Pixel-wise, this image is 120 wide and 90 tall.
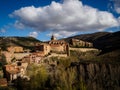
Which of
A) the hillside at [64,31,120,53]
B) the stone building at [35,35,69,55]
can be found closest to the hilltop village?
the stone building at [35,35,69,55]

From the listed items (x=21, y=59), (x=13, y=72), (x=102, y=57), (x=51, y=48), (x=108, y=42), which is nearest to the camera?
(x=13, y=72)

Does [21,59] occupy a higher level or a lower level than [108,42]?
lower

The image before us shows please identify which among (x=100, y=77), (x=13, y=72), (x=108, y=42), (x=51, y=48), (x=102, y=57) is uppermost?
(x=108, y=42)

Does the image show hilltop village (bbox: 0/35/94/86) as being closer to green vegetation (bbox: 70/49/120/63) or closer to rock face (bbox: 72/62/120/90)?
green vegetation (bbox: 70/49/120/63)

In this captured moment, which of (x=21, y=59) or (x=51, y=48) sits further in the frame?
(x=51, y=48)

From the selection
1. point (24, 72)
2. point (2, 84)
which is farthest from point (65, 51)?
point (2, 84)

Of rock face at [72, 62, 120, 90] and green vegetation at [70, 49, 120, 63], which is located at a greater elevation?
green vegetation at [70, 49, 120, 63]

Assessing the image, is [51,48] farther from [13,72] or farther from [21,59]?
[13,72]

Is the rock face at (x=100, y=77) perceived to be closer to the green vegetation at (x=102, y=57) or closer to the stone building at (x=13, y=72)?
the green vegetation at (x=102, y=57)

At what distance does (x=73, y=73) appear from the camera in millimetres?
28219

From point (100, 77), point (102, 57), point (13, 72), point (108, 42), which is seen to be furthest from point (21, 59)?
point (108, 42)

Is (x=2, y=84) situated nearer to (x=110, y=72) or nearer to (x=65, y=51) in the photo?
(x=110, y=72)

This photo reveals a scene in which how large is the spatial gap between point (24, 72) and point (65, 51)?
942 inches

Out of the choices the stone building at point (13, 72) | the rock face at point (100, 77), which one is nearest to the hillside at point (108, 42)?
the stone building at point (13, 72)
